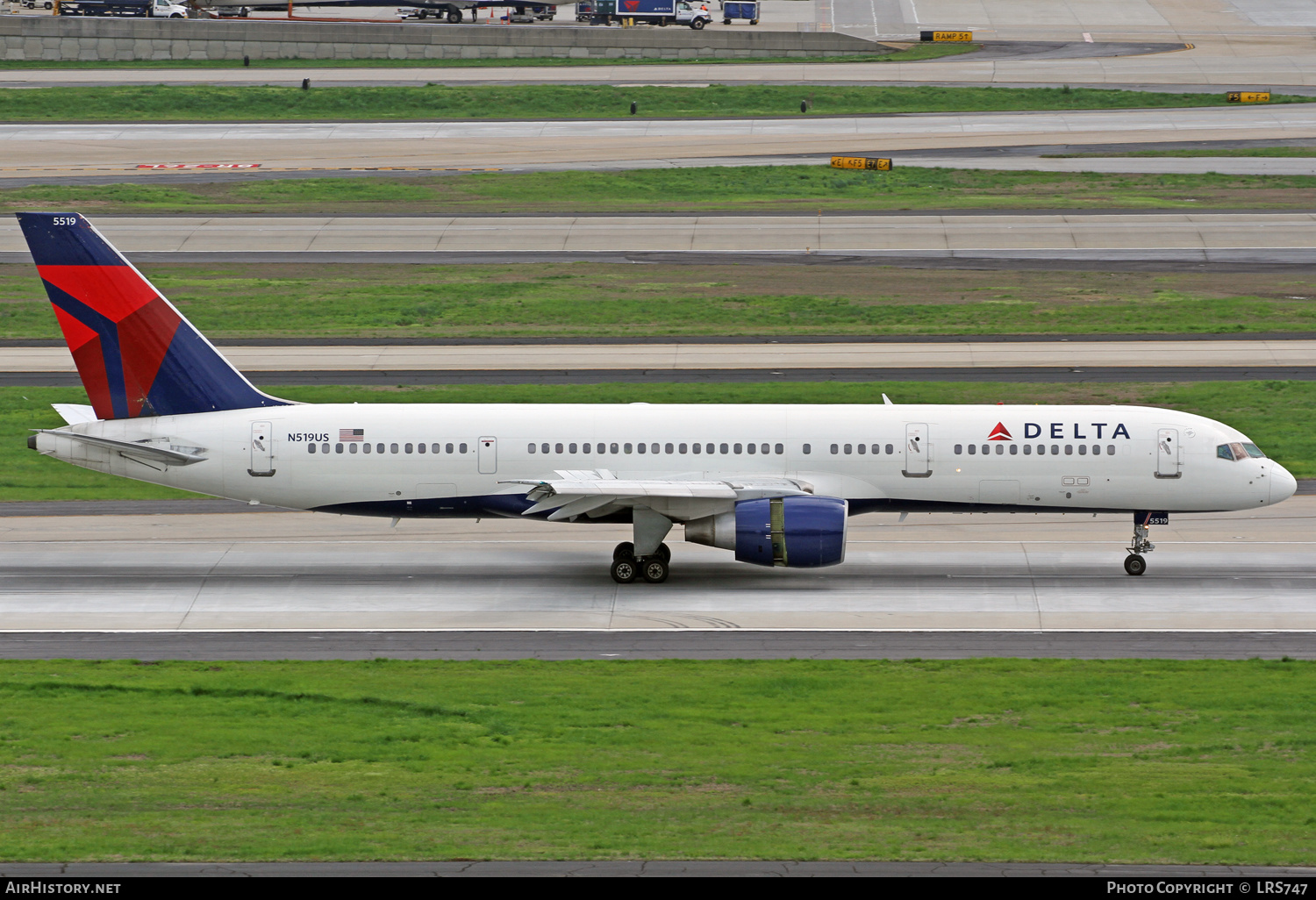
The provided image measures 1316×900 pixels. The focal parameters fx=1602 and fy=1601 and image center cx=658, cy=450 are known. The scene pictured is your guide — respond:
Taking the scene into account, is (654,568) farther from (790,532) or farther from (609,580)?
(790,532)

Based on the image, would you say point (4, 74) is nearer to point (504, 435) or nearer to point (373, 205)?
point (373, 205)

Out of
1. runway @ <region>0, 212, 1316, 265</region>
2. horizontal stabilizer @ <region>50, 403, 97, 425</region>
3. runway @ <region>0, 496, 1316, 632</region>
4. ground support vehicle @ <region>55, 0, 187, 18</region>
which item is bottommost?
runway @ <region>0, 496, 1316, 632</region>

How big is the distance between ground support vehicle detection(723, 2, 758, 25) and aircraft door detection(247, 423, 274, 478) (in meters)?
111

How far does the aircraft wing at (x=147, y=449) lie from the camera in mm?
39375

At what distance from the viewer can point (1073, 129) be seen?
103 metres

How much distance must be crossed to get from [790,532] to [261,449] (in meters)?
13.2

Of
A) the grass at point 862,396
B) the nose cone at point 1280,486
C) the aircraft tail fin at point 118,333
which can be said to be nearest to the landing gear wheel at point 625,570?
the aircraft tail fin at point 118,333

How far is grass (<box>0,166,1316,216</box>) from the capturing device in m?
85.5

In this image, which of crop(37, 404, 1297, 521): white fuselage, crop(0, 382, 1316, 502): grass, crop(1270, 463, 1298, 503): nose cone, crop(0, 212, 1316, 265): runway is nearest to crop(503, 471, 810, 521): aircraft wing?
crop(37, 404, 1297, 521): white fuselage

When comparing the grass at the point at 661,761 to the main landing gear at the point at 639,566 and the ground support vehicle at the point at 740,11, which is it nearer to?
the main landing gear at the point at 639,566

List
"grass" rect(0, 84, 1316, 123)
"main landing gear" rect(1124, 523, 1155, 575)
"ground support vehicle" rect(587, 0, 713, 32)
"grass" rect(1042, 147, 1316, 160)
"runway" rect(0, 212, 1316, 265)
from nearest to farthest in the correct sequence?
"main landing gear" rect(1124, 523, 1155, 575) → "runway" rect(0, 212, 1316, 265) → "grass" rect(1042, 147, 1316, 160) → "grass" rect(0, 84, 1316, 123) → "ground support vehicle" rect(587, 0, 713, 32)

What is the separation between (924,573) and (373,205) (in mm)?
54019

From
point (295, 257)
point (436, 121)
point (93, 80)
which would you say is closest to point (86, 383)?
point (295, 257)

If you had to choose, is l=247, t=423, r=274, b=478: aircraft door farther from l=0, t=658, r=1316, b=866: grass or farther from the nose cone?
the nose cone
